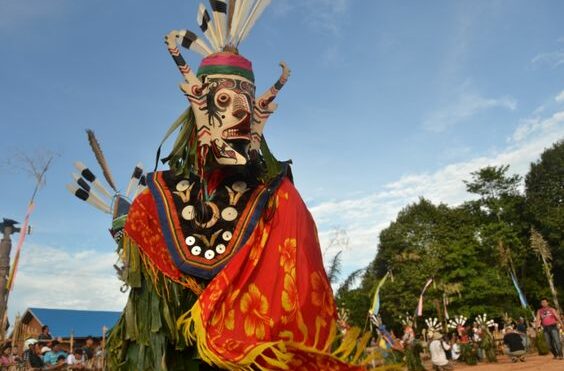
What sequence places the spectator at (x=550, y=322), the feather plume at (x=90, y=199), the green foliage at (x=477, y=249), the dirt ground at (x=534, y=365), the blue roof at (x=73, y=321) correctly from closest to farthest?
1. the feather plume at (x=90, y=199)
2. the dirt ground at (x=534, y=365)
3. the spectator at (x=550, y=322)
4. the blue roof at (x=73, y=321)
5. the green foliage at (x=477, y=249)

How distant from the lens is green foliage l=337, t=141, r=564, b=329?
121 feet

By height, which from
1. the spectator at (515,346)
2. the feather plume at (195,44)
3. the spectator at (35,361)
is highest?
the feather plume at (195,44)

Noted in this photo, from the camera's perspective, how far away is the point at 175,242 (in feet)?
9.72

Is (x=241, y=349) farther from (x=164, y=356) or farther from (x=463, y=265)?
(x=463, y=265)

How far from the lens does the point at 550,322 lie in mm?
13570

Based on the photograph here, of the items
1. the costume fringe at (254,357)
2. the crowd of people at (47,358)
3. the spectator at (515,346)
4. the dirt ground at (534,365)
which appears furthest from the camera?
the spectator at (515,346)

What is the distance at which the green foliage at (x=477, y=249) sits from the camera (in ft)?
121

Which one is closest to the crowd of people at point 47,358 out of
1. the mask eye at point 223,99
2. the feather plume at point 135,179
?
the feather plume at point 135,179

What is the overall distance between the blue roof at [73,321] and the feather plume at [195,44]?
79.0 ft

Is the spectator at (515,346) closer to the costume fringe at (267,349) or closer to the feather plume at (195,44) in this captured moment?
the costume fringe at (267,349)

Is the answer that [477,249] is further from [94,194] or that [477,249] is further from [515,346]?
[94,194]

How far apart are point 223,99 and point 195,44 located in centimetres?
70

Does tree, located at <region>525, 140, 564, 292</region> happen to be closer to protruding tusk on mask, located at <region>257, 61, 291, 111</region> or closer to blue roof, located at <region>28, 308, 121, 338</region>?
blue roof, located at <region>28, 308, 121, 338</region>

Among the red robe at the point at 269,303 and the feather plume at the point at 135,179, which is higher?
the feather plume at the point at 135,179
